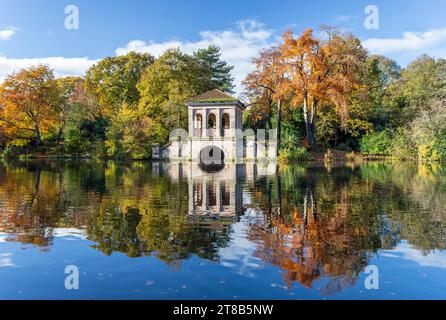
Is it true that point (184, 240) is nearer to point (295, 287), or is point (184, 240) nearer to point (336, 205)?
point (295, 287)

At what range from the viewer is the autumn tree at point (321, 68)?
31797mm

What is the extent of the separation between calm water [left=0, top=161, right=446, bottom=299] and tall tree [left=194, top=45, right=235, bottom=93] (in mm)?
40291

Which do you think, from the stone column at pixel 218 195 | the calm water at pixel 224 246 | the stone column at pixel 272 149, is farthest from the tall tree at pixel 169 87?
the calm water at pixel 224 246

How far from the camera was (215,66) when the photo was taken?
5147 cm

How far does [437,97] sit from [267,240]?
39869mm

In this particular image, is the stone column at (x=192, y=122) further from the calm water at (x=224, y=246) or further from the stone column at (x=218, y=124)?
the calm water at (x=224, y=246)

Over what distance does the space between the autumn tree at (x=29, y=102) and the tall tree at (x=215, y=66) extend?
60.8 feet

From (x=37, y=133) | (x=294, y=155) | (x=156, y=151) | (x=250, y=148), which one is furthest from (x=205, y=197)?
(x=37, y=133)

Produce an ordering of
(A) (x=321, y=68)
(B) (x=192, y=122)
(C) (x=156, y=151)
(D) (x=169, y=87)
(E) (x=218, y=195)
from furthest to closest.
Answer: (D) (x=169, y=87)
(C) (x=156, y=151)
(B) (x=192, y=122)
(A) (x=321, y=68)
(E) (x=218, y=195)

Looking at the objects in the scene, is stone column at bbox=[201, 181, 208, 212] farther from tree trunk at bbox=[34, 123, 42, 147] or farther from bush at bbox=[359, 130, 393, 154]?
tree trunk at bbox=[34, 123, 42, 147]

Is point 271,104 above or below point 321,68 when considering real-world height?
below

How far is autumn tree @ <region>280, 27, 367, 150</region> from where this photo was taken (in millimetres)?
31797

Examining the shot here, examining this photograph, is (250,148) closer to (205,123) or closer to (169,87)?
(205,123)

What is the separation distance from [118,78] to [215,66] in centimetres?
1300
